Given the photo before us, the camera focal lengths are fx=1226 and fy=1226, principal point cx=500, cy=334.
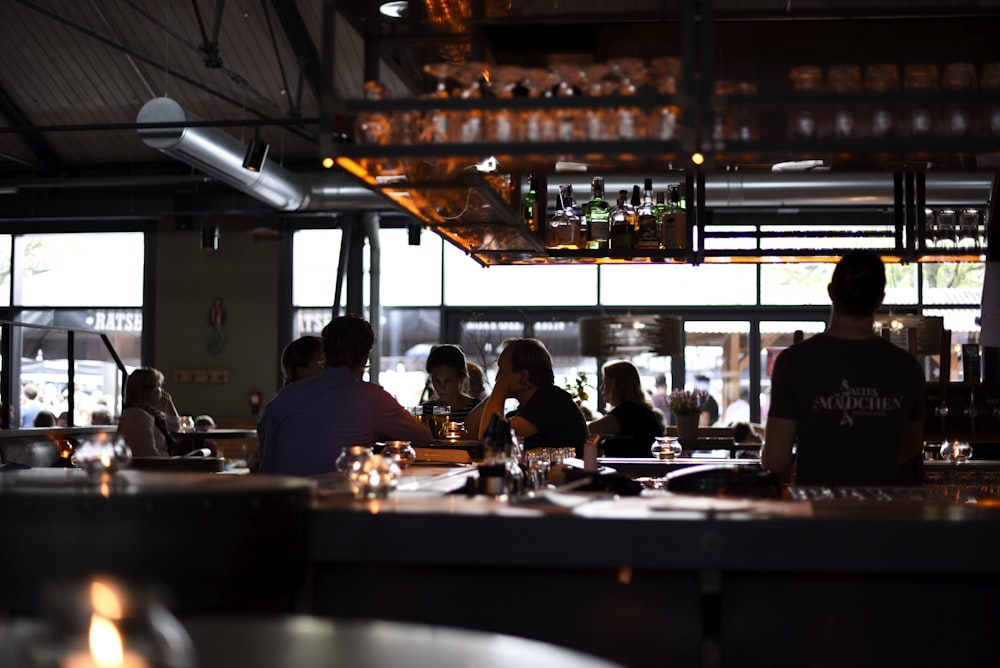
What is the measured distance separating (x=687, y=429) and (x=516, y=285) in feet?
20.9

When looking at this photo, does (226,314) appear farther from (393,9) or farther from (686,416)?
(393,9)

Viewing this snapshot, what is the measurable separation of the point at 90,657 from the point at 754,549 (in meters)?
1.78

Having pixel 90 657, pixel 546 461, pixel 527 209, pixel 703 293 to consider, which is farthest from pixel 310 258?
pixel 90 657

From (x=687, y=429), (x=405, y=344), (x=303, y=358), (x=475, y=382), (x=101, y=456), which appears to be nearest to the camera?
(x=101, y=456)

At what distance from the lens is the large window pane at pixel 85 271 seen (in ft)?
46.5

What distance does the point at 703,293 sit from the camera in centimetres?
1300

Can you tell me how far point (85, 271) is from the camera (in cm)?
1423

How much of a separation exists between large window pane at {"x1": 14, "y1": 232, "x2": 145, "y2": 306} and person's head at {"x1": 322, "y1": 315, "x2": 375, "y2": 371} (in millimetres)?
10321

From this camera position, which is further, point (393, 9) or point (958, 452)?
point (958, 452)

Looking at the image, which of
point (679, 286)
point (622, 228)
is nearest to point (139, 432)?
point (622, 228)

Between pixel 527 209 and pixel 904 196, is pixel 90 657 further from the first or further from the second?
pixel 904 196

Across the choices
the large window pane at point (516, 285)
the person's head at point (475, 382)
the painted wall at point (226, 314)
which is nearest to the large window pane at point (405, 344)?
the large window pane at point (516, 285)

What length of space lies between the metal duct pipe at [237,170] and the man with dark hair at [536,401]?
4514 millimetres

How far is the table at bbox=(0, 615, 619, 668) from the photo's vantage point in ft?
4.57
